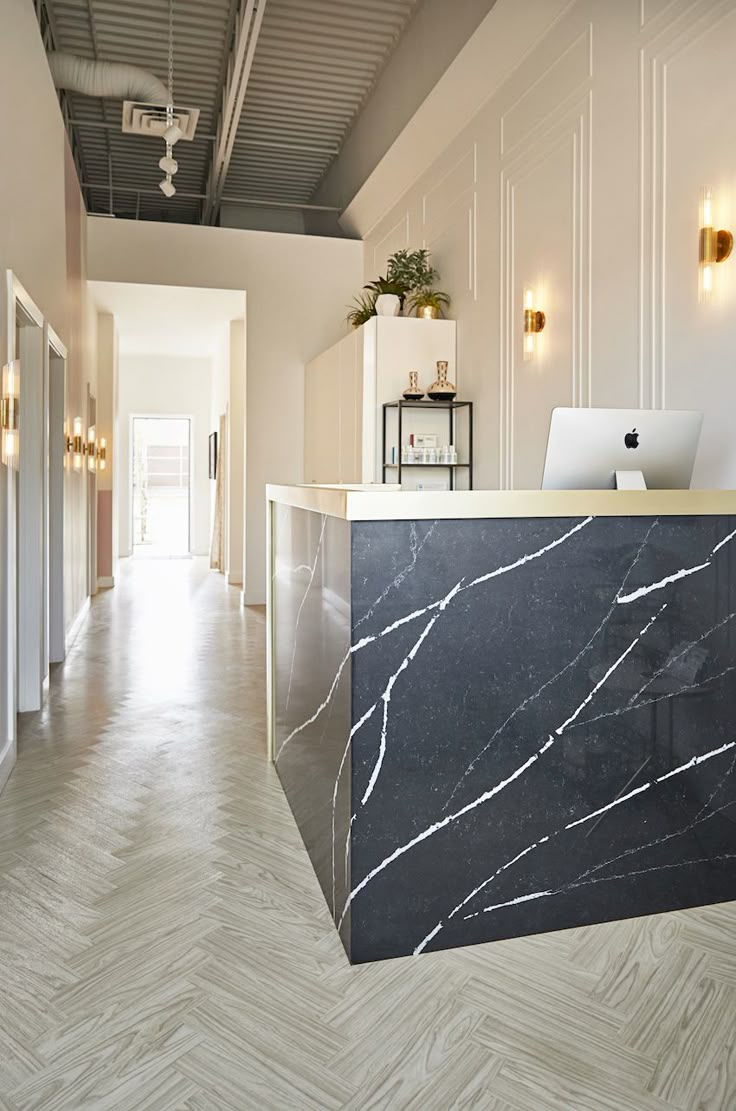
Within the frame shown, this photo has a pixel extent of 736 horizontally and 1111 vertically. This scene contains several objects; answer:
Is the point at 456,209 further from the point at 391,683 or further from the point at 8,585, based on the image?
the point at 391,683

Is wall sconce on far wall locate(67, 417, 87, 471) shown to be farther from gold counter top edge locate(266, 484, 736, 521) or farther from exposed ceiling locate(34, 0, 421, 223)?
gold counter top edge locate(266, 484, 736, 521)

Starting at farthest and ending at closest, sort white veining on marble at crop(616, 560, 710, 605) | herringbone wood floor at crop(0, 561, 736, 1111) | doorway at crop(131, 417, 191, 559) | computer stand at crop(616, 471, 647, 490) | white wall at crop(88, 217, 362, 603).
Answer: doorway at crop(131, 417, 191, 559) < white wall at crop(88, 217, 362, 603) < computer stand at crop(616, 471, 647, 490) < white veining on marble at crop(616, 560, 710, 605) < herringbone wood floor at crop(0, 561, 736, 1111)

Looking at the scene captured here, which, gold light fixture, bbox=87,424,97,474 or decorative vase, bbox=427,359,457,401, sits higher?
decorative vase, bbox=427,359,457,401

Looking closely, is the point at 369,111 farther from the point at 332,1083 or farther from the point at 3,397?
the point at 332,1083

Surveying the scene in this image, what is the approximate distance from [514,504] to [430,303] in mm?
4521

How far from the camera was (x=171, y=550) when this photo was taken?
14.7m

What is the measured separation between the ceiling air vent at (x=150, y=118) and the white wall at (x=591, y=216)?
1.74m

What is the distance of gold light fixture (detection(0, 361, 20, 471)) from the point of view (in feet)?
12.0

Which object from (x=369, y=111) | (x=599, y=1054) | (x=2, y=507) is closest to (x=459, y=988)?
(x=599, y=1054)

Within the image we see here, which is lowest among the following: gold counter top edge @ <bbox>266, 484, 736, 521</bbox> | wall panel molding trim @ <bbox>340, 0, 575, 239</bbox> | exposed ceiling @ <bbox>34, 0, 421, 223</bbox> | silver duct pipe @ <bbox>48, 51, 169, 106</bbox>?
gold counter top edge @ <bbox>266, 484, 736, 521</bbox>

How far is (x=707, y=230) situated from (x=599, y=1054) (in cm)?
307

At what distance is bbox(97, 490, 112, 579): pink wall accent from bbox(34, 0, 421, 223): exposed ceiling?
353 centimetres

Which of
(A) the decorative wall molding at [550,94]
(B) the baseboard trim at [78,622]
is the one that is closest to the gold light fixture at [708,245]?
(A) the decorative wall molding at [550,94]

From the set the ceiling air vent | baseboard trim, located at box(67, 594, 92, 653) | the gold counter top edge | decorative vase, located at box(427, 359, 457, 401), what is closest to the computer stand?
the gold counter top edge
